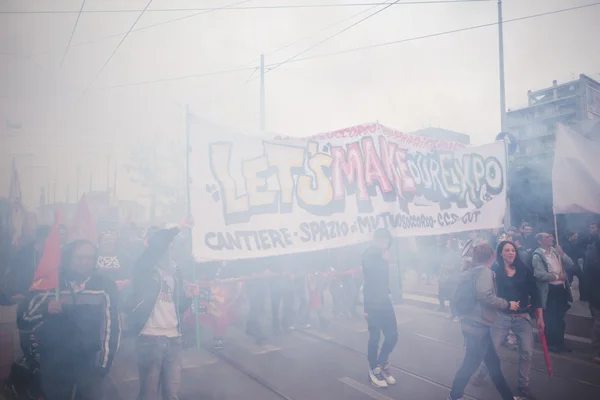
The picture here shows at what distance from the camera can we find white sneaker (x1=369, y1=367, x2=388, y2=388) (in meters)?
4.49

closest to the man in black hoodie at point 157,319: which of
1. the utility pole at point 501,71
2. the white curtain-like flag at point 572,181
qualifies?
the white curtain-like flag at point 572,181

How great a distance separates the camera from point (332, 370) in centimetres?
509

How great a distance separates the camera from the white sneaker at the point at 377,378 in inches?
177

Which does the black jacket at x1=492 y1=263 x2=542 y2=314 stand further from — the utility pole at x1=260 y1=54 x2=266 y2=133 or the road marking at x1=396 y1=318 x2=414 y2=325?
the utility pole at x1=260 y1=54 x2=266 y2=133

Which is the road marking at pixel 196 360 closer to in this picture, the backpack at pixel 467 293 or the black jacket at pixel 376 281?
the black jacket at pixel 376 281

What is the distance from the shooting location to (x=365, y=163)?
5.55 metres

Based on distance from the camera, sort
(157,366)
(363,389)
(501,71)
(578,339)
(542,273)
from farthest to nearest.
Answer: (501,71)
(578,339)
(542,273)
(363,389)
(157,366)

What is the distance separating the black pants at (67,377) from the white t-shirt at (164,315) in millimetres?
520

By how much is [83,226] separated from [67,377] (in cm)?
234

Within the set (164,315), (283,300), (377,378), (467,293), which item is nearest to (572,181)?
(467,293)

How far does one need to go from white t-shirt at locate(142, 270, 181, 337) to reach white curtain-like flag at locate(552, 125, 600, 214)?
20.3 ft

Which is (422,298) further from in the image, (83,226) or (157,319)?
(83,226)

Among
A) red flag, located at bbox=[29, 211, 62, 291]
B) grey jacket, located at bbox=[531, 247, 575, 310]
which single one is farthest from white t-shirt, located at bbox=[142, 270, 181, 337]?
grey jacket, located at bbox=[531, 247, 575, 310]

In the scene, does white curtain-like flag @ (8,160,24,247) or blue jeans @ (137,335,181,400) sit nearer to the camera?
blue jeans @ (137,335,181,400)
